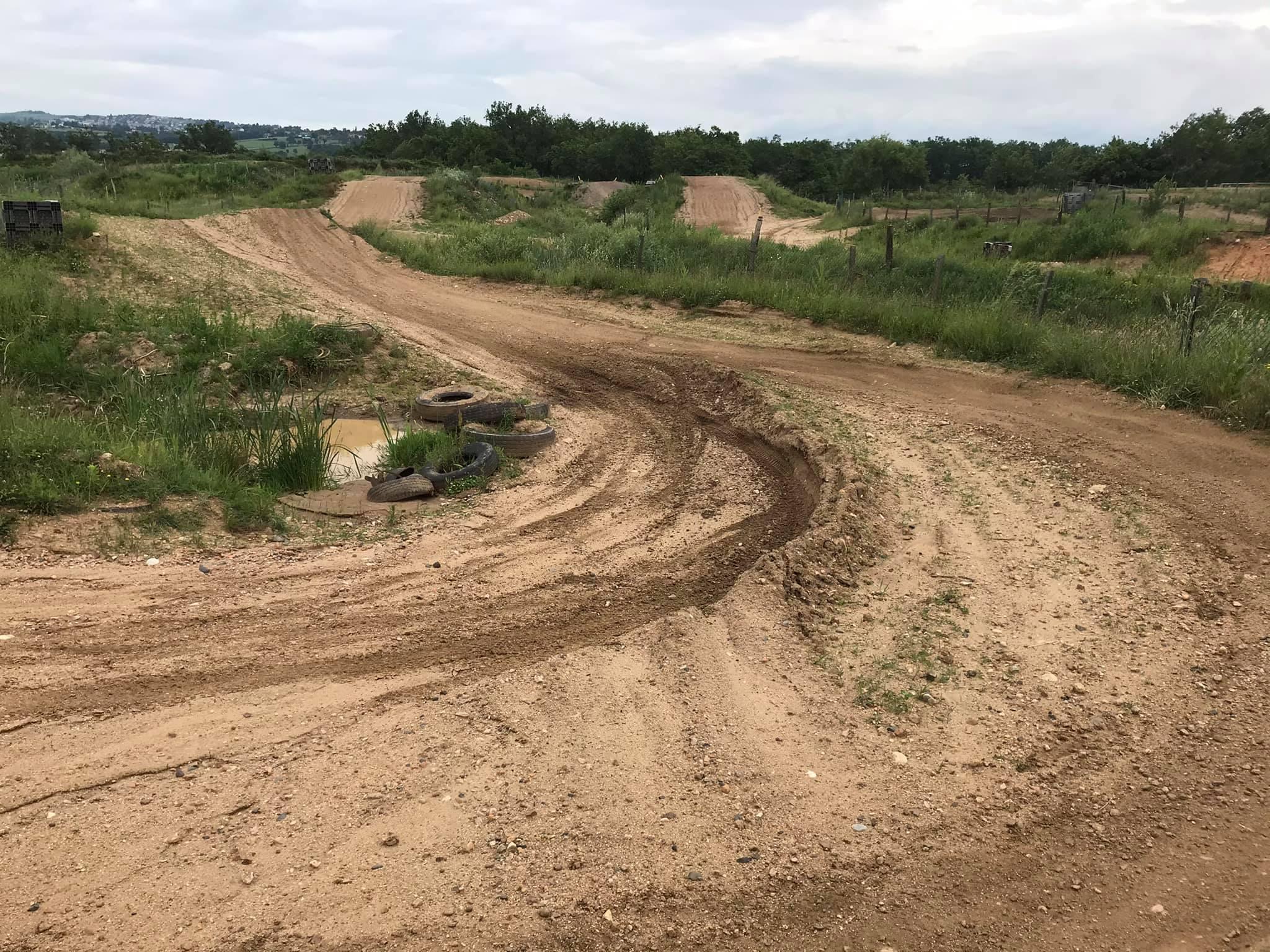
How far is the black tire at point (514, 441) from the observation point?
9531 millimetres

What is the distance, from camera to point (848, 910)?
348 cm

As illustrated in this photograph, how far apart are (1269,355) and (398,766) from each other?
35.6ft

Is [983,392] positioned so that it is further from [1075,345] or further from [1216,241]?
[1216,241]

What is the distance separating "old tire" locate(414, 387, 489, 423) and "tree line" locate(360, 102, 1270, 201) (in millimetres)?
52243

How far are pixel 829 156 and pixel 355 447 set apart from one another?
79.2m

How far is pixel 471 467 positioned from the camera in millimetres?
8703

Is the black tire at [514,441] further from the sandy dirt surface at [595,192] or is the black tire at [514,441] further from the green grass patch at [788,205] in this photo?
the green grass patch at [788,205]

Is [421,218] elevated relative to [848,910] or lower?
elevated

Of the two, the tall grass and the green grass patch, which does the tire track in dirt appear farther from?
the green grass patch

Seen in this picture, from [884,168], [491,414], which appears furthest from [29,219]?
[884,168]

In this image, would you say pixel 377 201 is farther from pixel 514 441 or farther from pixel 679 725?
pixel 679 725

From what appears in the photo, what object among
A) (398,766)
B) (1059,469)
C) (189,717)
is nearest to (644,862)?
(398,766)

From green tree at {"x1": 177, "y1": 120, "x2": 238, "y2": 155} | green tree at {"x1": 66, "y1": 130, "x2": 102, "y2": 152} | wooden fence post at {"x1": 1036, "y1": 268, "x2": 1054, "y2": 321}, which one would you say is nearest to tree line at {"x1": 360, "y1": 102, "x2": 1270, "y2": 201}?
green tree at {"x1": 177, "y1": 120, "x2": 238, "y2": 155}

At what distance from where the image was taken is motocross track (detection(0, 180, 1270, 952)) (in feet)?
11.4
